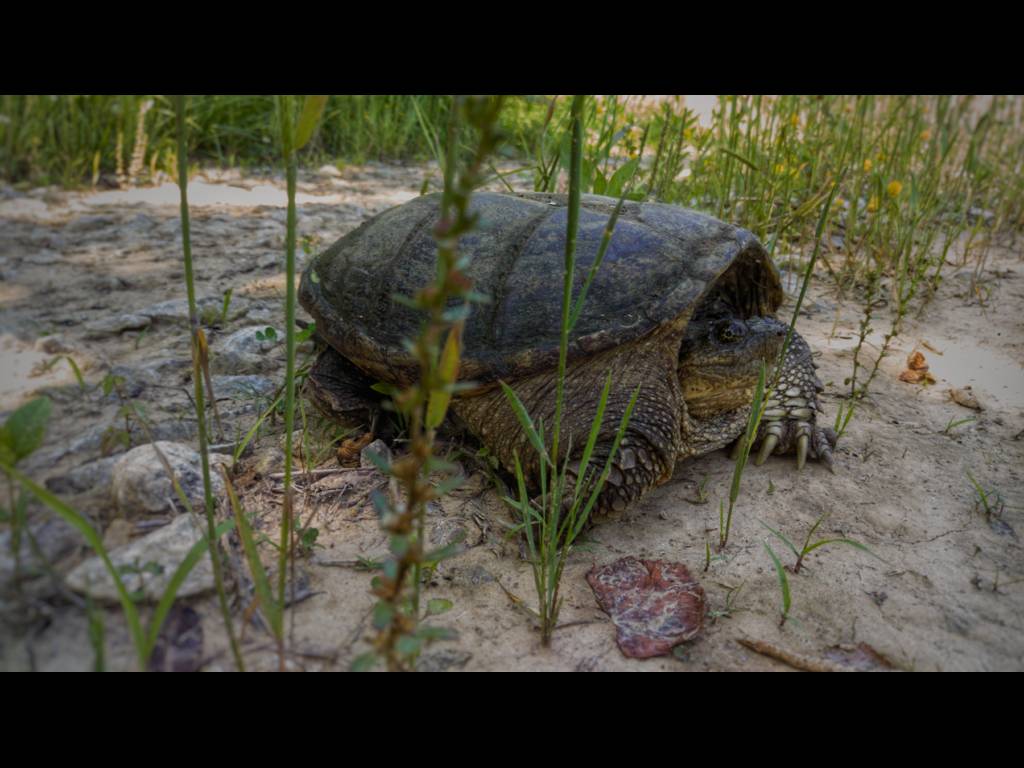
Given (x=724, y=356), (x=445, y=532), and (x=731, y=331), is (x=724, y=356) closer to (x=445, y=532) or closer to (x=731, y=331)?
(x=731, y=331)

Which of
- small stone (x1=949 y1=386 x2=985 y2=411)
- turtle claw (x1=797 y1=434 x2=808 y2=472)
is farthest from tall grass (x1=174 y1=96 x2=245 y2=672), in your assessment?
small stone (x1=949 y1=386 x2=985 y2=411)

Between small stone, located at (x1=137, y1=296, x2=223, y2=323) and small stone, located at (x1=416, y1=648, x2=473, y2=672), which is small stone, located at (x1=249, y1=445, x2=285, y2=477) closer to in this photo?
small stone, located at (x1=137, y1=296, x2=223, y2=323)

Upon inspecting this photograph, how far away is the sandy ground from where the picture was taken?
3.84 feet

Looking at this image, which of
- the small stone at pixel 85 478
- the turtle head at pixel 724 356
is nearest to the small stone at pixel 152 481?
the small stone at pixel 85 478

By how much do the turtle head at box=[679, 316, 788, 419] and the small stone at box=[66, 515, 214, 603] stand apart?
1543 millimetres

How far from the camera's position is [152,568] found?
44.1 inches

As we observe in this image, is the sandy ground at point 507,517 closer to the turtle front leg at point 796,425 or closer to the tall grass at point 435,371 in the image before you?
the turtle front leg at point 796,425

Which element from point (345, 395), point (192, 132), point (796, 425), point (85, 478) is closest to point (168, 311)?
point (345, 395)

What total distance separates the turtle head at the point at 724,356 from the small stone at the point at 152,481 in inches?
57.4

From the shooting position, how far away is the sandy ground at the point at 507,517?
1169mm

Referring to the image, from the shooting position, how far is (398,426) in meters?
2.31

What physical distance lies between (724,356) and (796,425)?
36 centimetres

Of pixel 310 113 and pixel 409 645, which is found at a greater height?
pixel 310 113
